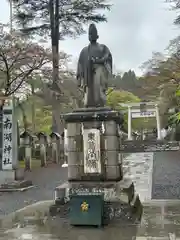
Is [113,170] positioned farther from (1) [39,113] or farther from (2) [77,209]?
(1) [39,113]

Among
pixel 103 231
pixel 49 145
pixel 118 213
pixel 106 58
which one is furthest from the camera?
pixel 49 145

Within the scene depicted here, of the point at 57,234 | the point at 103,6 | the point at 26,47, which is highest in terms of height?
the point at 103,6

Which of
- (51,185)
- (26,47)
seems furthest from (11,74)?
(51,185)

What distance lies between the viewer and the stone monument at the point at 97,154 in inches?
280

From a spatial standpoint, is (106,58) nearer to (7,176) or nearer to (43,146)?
(7,176)

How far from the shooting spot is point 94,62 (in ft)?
26.3

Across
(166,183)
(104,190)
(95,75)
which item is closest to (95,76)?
(95,75)

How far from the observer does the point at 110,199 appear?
7.11 metres

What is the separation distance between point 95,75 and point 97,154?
6.11ft

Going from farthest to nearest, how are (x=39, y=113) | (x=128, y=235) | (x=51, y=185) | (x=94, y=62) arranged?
(x=39, y=113) → (x=51, y=185) → (x=94, y=62) → (x=128, y=235)

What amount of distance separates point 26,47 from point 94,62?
45.0ft

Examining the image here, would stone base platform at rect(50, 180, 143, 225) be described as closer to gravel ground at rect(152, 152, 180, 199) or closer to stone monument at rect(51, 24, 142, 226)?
stone monument at rect(51, 24, 142, 226)

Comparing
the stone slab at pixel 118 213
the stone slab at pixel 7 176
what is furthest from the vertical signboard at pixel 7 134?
the stone slab at pixel 118 213

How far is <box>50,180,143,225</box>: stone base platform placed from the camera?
704 centimetres
